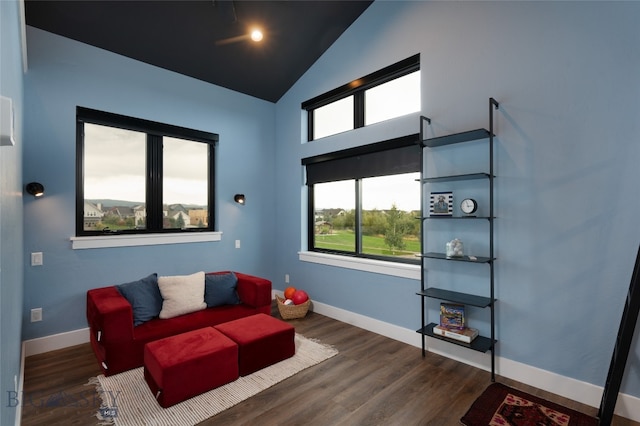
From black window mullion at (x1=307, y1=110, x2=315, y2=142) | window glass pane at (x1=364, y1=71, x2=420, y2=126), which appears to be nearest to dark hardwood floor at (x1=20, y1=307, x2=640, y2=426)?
window glass pane at (x1=364, y1=71, x2=420, y2=126)

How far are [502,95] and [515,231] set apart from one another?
1.13 meters

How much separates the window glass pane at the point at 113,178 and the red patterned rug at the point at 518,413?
3.77 meters

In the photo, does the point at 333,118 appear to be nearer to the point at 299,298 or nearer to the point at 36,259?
the point at 299,298

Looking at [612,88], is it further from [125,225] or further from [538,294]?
[125,225]

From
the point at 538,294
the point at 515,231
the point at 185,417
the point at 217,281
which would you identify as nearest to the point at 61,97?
the point at 217,281

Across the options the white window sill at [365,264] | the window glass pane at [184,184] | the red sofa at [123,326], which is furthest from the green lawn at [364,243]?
the window glass pane at [184,184]

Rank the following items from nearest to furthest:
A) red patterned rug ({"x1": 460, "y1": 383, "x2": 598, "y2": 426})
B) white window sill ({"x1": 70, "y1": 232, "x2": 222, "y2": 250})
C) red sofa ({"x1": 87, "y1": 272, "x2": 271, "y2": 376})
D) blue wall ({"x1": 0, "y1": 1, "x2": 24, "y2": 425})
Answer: blue wall ({"x1": 0, "y1": 1, "x2": 24, "y2": 425}), red patterned rug ({"x1": 460, "y1": 383, "x2": 598, "y2": 426}), red sofa ({"x1": 87, "y1": 272, "x2": 271, "y2": 376}), white window sill ({"x1": 70, "y1": 232, "x2": 222, "y2": 250})

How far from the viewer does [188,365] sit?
2229 millimetres

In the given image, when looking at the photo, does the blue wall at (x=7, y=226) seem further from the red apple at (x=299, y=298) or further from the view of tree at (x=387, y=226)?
the view of tree at (x=387, y=226)

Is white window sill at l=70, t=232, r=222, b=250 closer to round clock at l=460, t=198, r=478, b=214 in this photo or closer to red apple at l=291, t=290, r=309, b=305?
red apple at l=291, t=290, r=309, b=305

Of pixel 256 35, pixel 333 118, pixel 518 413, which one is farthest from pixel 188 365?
pixel 256 35

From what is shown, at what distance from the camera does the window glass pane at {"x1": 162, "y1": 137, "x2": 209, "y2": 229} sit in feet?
13.0

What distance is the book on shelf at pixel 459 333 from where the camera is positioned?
260 centimetres

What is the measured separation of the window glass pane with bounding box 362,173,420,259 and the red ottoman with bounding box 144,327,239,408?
194cm
